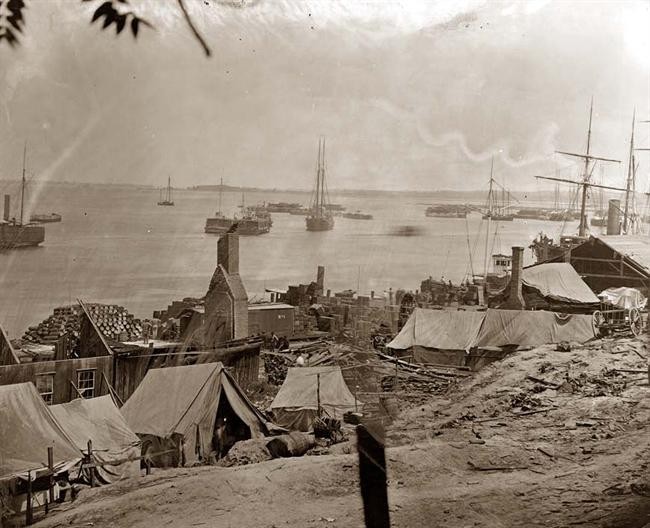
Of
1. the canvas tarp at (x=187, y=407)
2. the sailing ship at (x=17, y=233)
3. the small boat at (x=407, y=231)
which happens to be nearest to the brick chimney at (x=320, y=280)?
the small boat at (x=407, y=231)

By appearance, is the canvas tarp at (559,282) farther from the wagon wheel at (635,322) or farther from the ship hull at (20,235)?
the ship hull at (20,235)

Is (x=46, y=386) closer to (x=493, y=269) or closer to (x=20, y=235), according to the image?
(x=20, y=235)

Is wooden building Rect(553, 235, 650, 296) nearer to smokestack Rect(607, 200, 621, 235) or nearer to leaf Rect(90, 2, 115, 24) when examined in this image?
smokestack Rect(607, 200, 621, 235)

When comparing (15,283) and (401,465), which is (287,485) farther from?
(15,283)

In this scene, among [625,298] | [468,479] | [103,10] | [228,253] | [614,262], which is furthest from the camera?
[614,262]

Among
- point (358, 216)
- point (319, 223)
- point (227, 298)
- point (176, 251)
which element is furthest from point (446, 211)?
point (176, 251)

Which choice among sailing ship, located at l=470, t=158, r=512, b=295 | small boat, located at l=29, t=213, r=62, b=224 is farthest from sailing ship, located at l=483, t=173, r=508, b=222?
small boat, located at l=29, t=213, r=62, b=224
